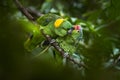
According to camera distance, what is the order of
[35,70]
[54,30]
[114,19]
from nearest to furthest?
[35,70], [54,30], [114,19]

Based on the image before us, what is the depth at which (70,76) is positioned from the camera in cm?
28

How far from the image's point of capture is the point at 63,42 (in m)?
1.08

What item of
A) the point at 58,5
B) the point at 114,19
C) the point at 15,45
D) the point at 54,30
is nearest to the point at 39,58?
the point at 15,45

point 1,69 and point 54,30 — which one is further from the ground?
point 54,30

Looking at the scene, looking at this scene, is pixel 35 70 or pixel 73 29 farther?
pixel 73 29

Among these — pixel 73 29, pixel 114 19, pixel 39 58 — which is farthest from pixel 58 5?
pixel 39 58

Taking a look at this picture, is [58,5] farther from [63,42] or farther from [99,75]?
[99,75]

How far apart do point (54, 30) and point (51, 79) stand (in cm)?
79

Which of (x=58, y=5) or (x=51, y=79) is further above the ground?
(x=58, y=5)

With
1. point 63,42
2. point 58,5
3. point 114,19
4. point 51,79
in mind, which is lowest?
point 51,79

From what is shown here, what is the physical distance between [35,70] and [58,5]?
2248mm

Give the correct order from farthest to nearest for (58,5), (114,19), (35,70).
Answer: (58,5) < (114,19) < (35,70)

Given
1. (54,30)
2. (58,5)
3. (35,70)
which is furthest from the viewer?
(58,5)

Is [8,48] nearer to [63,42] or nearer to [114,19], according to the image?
[63,42]
